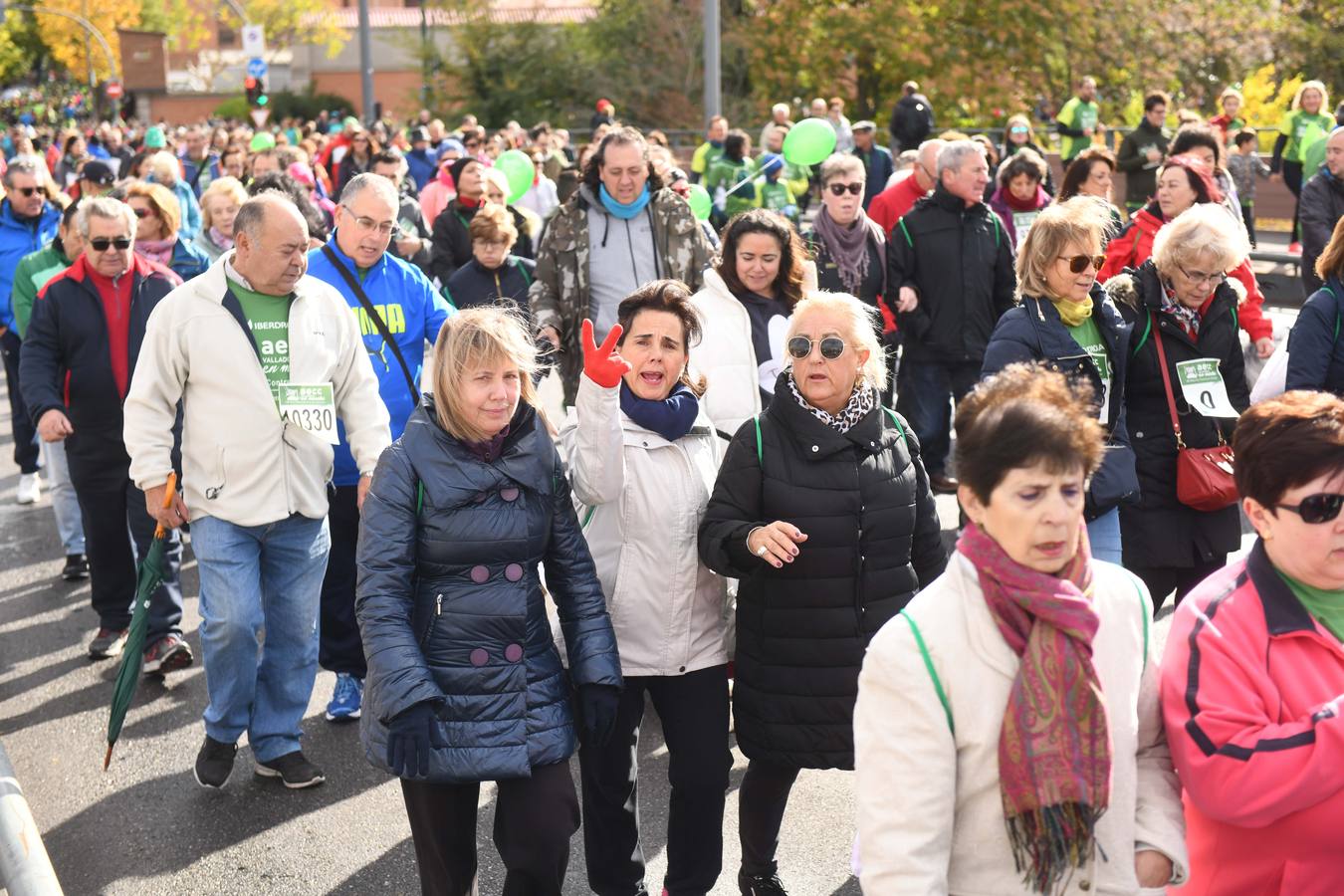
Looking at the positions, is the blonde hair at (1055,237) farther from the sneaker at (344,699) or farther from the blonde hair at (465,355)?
the sneaker at (344,699)

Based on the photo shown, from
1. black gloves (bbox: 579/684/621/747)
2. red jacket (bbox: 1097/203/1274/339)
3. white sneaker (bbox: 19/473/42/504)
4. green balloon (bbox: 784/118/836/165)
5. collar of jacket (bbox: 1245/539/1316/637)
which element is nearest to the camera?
collar of jacket (bbox: 1245/539/1316/637)

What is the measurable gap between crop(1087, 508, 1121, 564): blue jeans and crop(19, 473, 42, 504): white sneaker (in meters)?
7.47

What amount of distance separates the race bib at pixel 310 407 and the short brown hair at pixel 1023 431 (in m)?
3.10

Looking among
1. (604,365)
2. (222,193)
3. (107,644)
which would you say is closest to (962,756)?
(604,365)

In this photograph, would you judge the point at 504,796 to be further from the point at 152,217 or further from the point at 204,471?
the point at 152,217

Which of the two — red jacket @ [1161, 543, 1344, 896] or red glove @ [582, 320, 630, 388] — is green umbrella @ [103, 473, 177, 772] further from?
red jacket @ [1161, 543, 1344, 896]

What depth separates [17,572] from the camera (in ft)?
28.6

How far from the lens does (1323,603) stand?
295 centimetres

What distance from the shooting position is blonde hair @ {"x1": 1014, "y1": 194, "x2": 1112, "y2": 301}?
5.19m

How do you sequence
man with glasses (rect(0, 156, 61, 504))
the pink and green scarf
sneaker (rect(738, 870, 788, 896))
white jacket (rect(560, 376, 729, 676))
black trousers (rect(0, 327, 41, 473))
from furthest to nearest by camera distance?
black trousers (rect(0, 327, 41, 473)) < man with glasses (rect(0, 156, 61, 504)) < sneaker (rect(738, 870, 788, 896)) < white jacket (rect(560, 376, 729, 676)) < the pink and green scarf

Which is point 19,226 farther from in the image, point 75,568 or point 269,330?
point 269,330

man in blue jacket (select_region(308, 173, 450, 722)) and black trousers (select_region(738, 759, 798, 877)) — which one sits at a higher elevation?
man in blue jacket (select_region(308, 173, 450, 722))

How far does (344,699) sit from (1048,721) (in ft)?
14.0

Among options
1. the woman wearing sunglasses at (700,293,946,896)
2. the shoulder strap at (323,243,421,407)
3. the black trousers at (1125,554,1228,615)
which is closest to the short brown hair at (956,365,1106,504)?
the woman wearing sunglasses at (700,293,946,896)
